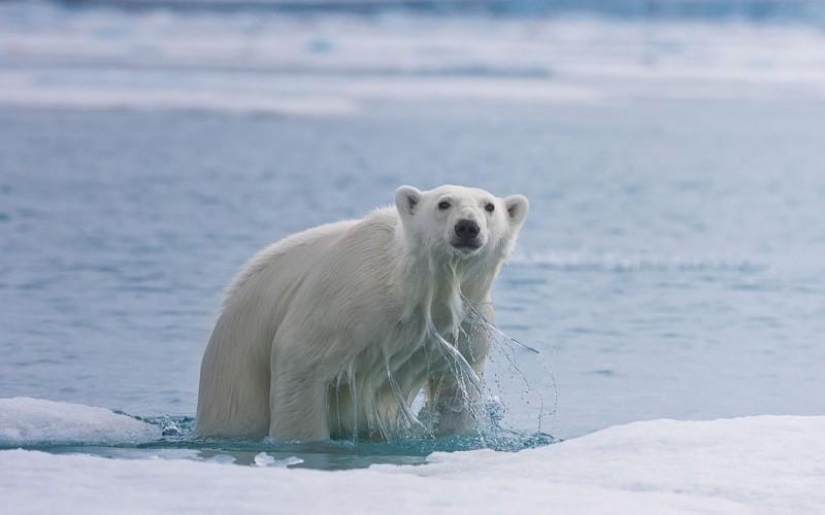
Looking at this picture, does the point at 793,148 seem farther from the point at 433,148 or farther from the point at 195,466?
the point at 195,466

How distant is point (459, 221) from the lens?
188 inches

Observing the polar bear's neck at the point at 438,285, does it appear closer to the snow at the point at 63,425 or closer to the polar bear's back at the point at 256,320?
the polar bear's back at the point at 256,320

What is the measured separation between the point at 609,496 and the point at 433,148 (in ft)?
40.9

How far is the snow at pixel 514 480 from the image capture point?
12.8 ft

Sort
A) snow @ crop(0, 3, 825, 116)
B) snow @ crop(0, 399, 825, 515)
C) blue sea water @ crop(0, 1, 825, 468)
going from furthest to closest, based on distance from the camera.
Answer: snow @ crop(0, 3, 825, 116), blue sea water @ crop(0, 1, 825, 468), snow @ crop(0, 399, 825, 515)

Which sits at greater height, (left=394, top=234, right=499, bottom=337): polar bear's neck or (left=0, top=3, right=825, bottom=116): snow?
(left=394, top=234, right=499, bottom=337): polar bear's neck

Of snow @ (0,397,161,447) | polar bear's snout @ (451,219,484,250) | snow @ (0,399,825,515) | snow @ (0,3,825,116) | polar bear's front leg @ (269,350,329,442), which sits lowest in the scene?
snow @ (0,3,825,116)

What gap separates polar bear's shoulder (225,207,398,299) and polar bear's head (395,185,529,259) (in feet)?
0.73

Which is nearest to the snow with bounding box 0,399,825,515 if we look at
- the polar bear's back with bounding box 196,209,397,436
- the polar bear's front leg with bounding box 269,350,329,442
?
the polar bear's front leg with bounding box 269,350,329,442

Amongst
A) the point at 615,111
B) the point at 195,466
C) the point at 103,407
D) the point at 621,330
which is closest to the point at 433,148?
the point at 615,111

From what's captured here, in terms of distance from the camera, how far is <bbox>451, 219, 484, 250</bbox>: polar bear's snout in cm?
476

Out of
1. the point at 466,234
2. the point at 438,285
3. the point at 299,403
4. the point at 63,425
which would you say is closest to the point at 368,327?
the point at 438,285

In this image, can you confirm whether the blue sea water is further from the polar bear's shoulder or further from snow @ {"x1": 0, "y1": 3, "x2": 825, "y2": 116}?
snow @ {"x1": 0, "y1": 3, "x2": 825, "y2": 116}

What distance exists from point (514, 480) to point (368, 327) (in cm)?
93
